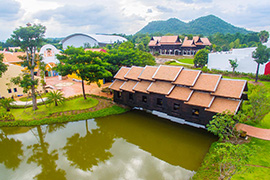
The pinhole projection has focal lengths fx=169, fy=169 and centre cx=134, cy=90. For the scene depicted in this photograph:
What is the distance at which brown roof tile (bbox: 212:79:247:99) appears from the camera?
14326 millimetres

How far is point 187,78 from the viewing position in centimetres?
1700

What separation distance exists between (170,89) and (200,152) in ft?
21.1

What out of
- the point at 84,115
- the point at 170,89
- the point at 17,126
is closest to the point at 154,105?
the point at 170,89

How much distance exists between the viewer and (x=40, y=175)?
1137 cm

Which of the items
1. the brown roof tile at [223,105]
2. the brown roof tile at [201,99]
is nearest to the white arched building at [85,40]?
the brown roof tile at [201,99]

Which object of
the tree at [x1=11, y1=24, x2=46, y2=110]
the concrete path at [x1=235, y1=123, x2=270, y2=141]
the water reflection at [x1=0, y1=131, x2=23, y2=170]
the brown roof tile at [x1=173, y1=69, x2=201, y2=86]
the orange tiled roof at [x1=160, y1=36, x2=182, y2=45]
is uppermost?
the orange tiled roof at [x1=160, y1=36, x2=182, y2=45]

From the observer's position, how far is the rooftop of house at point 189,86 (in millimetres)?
14492

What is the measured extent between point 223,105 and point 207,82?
8.91 feet

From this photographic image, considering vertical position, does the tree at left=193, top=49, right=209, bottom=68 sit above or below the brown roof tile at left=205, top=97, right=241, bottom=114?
above

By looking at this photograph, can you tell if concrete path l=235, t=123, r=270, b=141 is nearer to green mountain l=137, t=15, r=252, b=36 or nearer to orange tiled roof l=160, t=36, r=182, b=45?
orange tiled roof l=160, t=36, r=182, b=45

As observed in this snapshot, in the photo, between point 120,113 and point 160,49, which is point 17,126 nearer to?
point 120,113

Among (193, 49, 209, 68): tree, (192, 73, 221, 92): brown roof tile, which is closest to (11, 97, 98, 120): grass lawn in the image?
(192, 73, 221, 92): brown roof tile

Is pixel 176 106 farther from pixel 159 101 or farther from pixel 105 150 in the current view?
pixel 105 150

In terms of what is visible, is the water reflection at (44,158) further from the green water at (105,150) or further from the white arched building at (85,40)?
the white arched building at (85,40)
